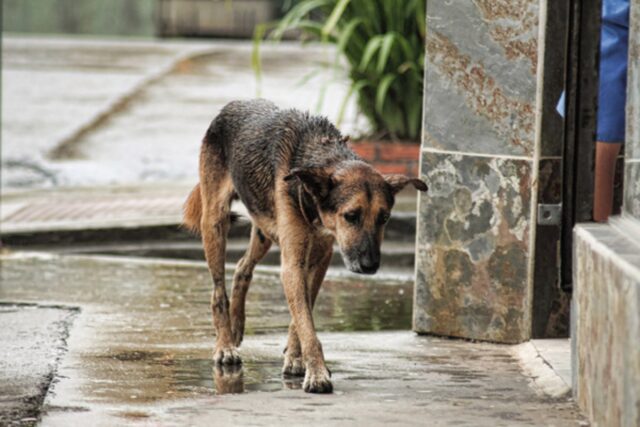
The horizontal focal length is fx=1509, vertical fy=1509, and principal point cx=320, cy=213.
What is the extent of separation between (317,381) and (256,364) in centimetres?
72

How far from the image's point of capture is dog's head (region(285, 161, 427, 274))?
5891mm

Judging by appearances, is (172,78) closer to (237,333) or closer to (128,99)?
(128,99)

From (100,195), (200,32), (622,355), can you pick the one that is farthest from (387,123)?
(200,32)

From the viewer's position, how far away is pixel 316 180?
6.04 meters

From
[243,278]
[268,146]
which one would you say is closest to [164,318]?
[243,278]

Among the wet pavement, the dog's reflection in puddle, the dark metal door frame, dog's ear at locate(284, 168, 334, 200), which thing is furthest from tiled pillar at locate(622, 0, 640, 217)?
the wet pavement

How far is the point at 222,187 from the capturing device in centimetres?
695

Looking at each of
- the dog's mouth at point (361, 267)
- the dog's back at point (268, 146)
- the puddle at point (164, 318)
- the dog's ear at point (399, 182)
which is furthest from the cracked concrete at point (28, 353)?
the dog's ear at point (399, 182)

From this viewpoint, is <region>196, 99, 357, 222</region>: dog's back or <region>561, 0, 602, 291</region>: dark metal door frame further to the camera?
<region>196, 99, 357, 222</region>: dog's back

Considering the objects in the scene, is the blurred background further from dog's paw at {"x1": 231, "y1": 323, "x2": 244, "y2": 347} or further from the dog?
dog's paw at {"x1": 231, "y1": 323, "x2": 244, "y2": 347}

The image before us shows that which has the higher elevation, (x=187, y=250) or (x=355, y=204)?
(x=355, y=204)

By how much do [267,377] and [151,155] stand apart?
811 centimetres

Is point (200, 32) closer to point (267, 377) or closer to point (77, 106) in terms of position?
point (77, 106)

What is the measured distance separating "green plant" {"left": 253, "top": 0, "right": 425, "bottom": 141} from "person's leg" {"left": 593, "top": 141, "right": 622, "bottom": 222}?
4.32 m
